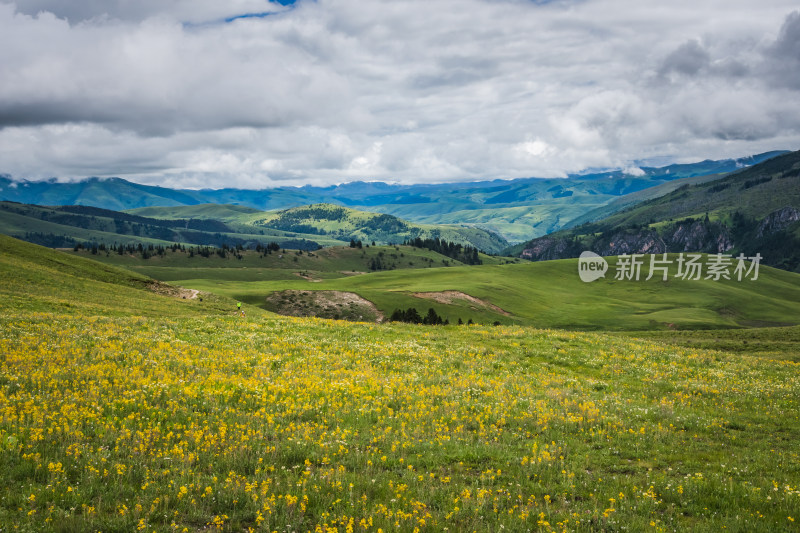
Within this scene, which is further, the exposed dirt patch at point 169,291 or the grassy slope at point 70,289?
the exposed dirt patch at point 169,291

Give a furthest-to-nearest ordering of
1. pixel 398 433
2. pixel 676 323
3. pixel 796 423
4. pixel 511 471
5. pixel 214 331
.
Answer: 1. pixel 676 323
2. pixel 214 331
3. pixel 796 423
4. pixel 398 433
5. pixel 511 471

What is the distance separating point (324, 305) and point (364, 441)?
310 ft

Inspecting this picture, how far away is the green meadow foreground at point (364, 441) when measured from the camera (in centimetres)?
861

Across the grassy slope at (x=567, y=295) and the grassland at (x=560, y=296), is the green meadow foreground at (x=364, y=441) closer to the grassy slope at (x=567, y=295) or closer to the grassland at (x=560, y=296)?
the grassland at (x=560, y=296)

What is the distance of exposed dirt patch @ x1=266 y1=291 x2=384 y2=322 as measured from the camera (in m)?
100

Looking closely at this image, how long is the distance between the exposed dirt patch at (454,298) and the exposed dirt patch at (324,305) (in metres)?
19.2

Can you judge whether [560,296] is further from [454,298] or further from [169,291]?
[169,291]

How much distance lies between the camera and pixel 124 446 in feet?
33.5

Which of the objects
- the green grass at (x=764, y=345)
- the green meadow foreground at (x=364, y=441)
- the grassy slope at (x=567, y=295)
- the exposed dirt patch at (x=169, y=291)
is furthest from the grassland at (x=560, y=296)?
the green meadow foreground at (x=364, y=441)

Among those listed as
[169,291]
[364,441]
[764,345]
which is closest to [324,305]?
[169,291]

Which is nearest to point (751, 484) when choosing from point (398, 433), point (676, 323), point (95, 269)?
point (398, 433)

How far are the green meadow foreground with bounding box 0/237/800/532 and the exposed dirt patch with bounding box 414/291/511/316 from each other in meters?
95.2

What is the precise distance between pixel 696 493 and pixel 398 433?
7191 mm

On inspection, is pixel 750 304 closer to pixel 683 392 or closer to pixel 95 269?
pixel 683 392
